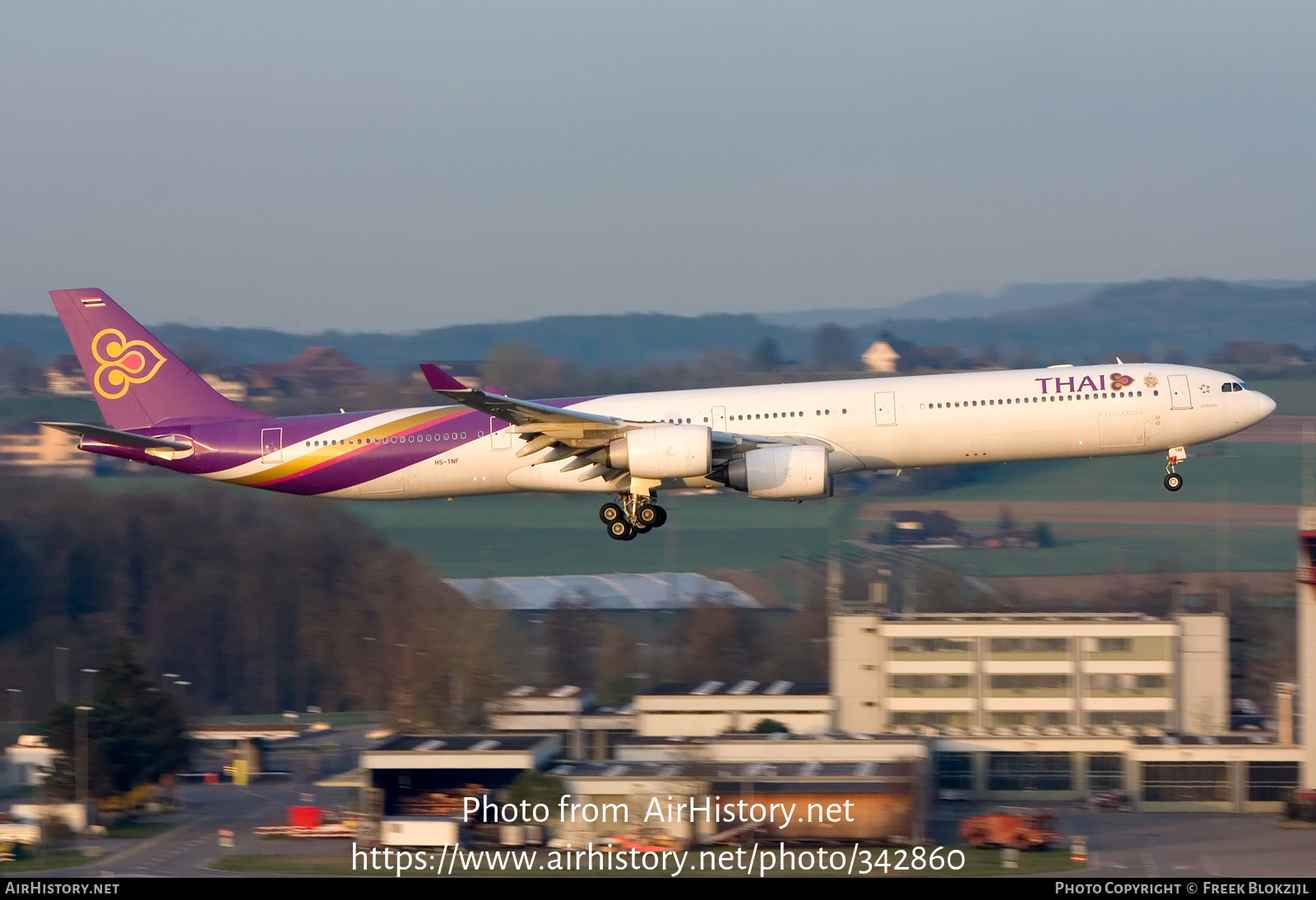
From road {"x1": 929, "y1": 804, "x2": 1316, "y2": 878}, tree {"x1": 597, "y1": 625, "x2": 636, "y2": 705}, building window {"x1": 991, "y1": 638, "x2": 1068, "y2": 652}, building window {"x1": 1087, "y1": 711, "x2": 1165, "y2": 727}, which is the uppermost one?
building window {"x1": 991, "y1": 638, "x2": 1068, "y2": 652}

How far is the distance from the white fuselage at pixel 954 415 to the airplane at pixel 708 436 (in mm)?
41

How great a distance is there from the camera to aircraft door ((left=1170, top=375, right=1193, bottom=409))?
3666cm

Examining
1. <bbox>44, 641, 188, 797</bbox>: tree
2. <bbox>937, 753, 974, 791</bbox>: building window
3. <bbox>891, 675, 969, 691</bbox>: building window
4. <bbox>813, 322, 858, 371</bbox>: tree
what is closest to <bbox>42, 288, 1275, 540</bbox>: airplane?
<bbox>937, 753, 974, 791</bbox>: building window

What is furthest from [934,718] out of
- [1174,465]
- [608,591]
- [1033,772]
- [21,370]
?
[21,370]

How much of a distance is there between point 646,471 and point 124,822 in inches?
1005

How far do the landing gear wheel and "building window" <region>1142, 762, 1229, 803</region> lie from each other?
20920mm

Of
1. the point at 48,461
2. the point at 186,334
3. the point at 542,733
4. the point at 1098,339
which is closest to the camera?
the point at 542,733

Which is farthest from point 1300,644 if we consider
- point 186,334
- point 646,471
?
point 186,334

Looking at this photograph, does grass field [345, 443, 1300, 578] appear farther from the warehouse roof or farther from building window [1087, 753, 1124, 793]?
building window [1087, 753, 1124, 793]

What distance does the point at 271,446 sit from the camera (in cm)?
3812

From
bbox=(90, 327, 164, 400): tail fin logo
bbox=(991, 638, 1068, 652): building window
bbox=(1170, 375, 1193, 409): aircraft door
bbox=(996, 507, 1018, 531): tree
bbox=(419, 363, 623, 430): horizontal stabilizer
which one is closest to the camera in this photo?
bbox=(419, 363, 623, 430): horizontal stabilizer

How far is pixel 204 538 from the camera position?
78125 mm

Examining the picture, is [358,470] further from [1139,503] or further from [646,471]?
[1139,503]

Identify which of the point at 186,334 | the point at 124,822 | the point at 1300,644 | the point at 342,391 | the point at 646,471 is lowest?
the point at 124,822
